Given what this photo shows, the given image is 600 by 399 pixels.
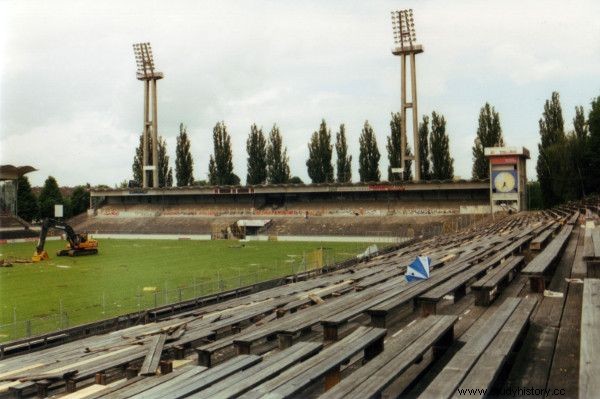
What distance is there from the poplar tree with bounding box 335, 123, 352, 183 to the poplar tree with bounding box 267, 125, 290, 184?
25.5ft

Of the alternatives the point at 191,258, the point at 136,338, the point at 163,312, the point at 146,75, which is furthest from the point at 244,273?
the point at 146,75

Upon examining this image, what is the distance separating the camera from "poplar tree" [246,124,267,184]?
254 ft

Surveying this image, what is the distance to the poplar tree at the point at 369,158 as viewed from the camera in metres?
73.1

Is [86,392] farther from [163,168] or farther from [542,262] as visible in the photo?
[163,168]

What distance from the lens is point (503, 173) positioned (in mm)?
57750

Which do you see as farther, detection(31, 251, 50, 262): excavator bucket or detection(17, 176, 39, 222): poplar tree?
detection(17, 176, 39, 222): poplar tree

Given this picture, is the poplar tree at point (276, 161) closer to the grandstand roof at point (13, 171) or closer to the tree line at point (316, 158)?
the tree line at point (316, 158)

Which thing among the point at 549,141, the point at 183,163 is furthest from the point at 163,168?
the point at 549,141

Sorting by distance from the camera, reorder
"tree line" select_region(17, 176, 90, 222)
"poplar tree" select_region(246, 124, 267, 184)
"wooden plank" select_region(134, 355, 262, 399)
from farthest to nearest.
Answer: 1. "tree line" select_region(17, 176, 90, 222)
2. "poplar tree" select_region(246, 124, 267, 184)
3. "wooden plank" select_region(134, 355, 262, 399)

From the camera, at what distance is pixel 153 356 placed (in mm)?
8344

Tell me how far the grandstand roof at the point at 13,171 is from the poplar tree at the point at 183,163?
775 inches

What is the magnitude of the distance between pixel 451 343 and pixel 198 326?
552cm

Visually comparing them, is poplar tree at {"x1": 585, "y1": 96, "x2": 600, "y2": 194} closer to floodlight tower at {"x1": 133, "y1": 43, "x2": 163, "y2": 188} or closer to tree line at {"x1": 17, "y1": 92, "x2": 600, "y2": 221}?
tree line at {"x1": 17, "y1": 92, "x2": 600, "y2": 221}

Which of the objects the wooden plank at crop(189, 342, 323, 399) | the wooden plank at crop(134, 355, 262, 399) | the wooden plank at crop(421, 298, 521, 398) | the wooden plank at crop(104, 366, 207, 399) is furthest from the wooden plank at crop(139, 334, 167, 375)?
the wooden plank at crop(421, 298, 521, 398)
